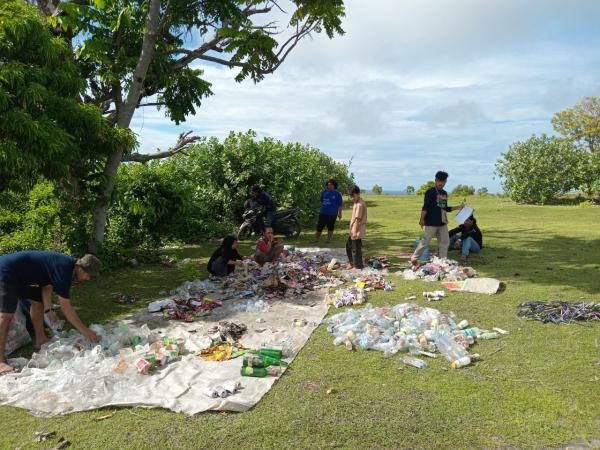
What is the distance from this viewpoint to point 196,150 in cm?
A: 1686

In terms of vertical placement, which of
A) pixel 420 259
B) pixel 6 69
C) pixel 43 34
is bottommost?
pixel 420 259

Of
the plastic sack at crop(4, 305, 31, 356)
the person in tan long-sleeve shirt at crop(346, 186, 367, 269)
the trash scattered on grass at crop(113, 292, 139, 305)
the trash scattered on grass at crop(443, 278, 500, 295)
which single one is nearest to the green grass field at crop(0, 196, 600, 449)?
the trash scattered on grass at crop(443, 278, 500, 295)

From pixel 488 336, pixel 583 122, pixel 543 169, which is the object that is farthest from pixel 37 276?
pixel 583 122

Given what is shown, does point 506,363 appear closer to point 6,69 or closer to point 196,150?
point 6,69

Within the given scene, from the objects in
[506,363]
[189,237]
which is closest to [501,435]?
[506,363]

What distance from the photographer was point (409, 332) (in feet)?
19.8

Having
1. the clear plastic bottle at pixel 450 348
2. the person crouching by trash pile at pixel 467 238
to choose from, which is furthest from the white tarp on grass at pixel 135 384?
the person crouching by trash pile at pixel 467 238

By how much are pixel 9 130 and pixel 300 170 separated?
1157 cm

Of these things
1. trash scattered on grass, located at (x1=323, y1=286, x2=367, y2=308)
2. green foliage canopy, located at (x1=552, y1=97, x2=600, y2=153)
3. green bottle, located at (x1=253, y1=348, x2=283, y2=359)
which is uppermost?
green foliage canopy, located at (x1=552, y1=97, x2=600, y2=153)

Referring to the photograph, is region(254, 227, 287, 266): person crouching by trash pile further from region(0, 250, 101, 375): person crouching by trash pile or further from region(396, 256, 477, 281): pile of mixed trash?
region(0, 250, 101, 375): person crouching by trash pile

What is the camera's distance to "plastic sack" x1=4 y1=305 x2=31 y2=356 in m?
5.84

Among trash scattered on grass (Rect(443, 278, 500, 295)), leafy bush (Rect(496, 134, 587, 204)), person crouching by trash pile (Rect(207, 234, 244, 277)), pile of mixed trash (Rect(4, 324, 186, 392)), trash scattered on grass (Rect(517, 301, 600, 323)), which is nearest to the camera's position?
pile of mixed trash (Rect(4, 324, 186, 392))

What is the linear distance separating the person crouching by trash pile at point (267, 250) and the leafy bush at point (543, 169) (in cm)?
2259

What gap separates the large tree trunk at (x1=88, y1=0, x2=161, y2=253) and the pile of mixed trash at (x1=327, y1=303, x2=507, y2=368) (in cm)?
635
